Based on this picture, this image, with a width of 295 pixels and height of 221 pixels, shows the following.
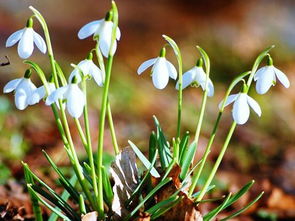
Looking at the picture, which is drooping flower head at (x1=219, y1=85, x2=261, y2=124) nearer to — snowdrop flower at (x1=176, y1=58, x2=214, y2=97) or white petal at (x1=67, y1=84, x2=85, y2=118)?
snowdrop flower at (x1=176, y1=58, x2=214, y2=97)

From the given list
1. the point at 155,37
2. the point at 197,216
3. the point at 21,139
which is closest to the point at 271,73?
the point at 197,216

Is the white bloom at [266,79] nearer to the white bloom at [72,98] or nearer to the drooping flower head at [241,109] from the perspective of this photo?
the drooping flower head at [241,109]

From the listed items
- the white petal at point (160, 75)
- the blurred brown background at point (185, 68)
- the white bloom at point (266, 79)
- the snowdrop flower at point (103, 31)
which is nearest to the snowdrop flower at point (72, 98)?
the snowdrop flower at point (103, 31)

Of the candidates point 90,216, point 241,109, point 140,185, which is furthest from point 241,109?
point 90,216

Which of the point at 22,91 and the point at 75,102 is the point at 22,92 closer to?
the point at 22,91

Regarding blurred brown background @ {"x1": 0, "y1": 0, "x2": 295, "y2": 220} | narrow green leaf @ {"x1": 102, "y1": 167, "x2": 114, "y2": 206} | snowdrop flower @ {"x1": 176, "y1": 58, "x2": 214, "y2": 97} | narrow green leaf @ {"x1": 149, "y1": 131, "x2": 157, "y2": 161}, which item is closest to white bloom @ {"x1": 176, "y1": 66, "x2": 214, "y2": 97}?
snowdrop flower @ {"x1": 176, "y1": 58, "x2": 214, "y2": 97}

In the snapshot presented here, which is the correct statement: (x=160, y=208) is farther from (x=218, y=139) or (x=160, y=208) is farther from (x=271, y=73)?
(x=218, y=139)
